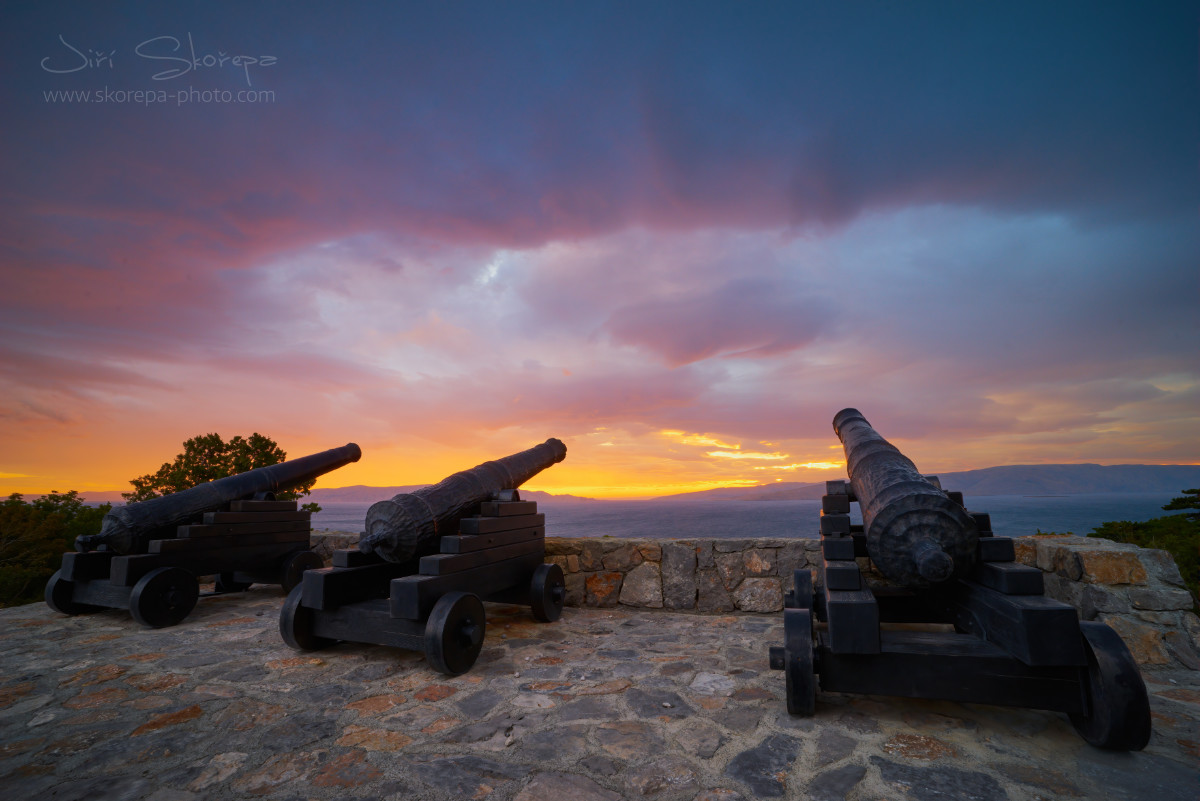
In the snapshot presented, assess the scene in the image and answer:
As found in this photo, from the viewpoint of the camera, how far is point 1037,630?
105 inches

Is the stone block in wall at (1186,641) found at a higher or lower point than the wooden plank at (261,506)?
lower

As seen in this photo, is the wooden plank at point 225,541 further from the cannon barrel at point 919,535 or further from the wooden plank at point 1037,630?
the wooden plank at point 1037,630

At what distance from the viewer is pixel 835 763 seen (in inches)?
101

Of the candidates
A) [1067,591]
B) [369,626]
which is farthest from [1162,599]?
[369,626]

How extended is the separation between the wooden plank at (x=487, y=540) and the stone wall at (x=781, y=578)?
605 mm

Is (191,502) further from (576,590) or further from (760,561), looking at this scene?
(760,561)

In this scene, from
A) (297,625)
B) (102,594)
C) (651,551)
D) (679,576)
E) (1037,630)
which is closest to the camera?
(1037,630)

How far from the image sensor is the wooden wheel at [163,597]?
5355mm

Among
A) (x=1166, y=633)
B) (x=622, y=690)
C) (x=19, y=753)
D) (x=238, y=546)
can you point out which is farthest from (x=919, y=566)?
(x=238, y=546)

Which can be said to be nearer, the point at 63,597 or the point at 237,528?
the point at 63,597

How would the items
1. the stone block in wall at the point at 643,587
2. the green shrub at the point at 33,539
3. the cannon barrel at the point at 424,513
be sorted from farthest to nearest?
1. the green shrub at the point at 33,539
2. the stone block in wall at the point at 643,587
3. the cannon barrel at the point at 424,513

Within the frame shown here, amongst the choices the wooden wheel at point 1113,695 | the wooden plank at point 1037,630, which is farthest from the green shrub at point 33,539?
the wooden wheel at point 1113,695

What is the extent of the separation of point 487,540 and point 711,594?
2.58 metres

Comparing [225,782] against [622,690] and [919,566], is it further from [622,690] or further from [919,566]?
[919,566]
